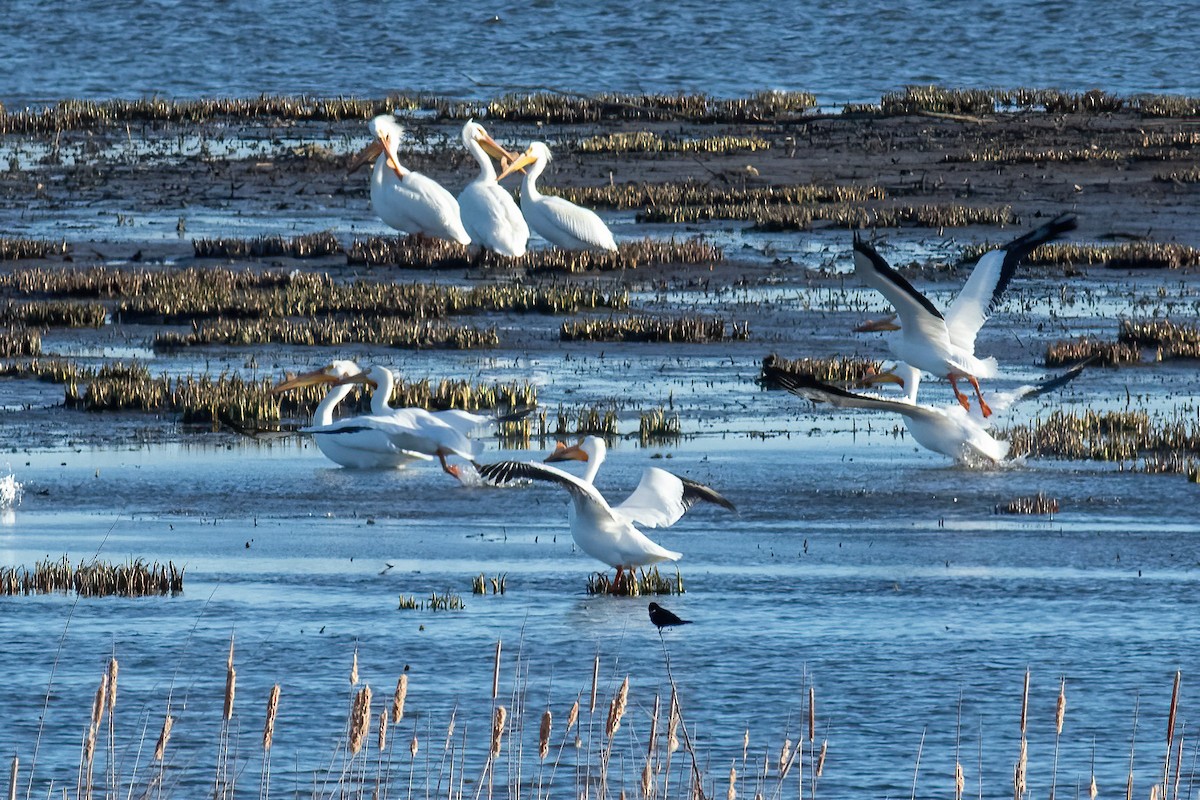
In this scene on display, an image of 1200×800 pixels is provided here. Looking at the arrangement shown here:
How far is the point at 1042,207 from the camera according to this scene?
23.3 meters

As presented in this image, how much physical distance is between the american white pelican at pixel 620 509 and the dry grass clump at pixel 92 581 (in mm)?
1377

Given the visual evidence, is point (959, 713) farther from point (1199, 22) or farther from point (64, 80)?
point (1199, 22)

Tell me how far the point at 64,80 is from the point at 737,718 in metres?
39.6

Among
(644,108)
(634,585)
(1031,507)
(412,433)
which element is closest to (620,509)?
(634,585)

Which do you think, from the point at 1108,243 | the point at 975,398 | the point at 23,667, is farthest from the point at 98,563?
the point at 1108,243

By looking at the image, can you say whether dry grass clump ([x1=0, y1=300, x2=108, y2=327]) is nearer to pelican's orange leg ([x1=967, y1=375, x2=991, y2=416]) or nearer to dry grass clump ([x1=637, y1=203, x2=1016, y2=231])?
pelican's orange leg ([x1=967, y1=375, x2=991, y2=416])

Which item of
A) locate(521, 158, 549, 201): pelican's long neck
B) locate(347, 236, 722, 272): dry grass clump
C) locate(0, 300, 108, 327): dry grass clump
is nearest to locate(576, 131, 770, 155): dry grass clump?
locate(521, 158, 549, 201): pelican's long neck

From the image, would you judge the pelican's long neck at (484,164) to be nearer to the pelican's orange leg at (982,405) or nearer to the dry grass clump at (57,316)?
the dry grass clump at (57,316)

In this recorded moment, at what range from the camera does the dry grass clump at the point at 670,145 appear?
96.1ft

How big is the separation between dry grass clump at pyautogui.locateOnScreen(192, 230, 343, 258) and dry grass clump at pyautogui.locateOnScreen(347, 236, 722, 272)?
300mm

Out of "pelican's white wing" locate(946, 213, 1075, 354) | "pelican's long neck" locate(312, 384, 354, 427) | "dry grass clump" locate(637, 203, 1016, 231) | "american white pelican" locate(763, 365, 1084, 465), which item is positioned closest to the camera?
"american white pelican" locate(763, 365, 1084, 465)

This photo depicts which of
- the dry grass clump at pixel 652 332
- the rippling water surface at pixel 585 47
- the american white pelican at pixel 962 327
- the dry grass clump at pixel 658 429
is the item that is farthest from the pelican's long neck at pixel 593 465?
the rippling water surface at pixel 585 47

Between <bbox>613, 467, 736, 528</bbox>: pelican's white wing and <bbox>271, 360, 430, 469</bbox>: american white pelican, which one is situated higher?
<bbox>613, 467, 736, 528</bbox>: pelican's white wing

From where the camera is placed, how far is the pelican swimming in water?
20.3 meters
